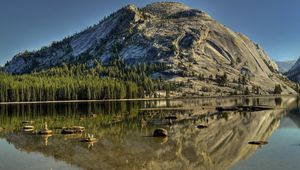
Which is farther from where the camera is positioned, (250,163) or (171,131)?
(171,131)

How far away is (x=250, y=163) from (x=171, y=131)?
132ft

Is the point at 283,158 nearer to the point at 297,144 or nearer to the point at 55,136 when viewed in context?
the point at 297,144

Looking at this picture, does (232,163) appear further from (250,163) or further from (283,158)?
(283,158)

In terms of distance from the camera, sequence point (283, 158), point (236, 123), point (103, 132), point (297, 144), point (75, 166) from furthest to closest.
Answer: point (236, 123)
point (103, 132)
point (297, 144)
point (283, 158)
point (75, 166)

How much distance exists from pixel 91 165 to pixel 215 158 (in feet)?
68.3

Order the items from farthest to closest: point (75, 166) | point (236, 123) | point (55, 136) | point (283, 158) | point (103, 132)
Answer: point (236, 123) < point (103, 132) < point (55, 136) < point (283, 158) < point (75, 166)

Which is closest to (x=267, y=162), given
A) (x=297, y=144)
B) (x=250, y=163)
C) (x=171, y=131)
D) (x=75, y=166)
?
(x=250, y=163)

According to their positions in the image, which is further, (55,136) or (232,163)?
(55,136)

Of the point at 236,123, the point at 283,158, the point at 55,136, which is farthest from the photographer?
the point at 236,123

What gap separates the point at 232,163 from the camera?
59625mm

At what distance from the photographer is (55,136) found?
291 ft

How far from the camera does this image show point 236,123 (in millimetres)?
116812

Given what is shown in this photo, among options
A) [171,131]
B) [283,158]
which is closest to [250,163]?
[283,158]

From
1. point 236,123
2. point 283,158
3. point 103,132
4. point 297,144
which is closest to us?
point 283,158
